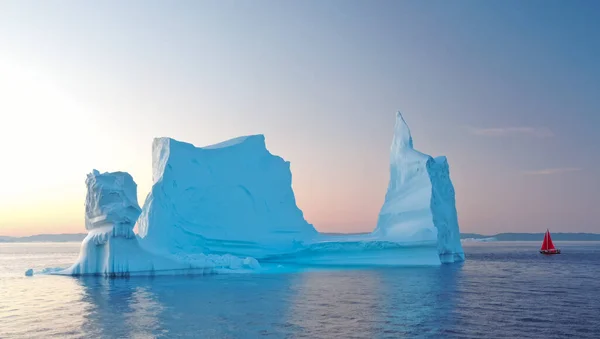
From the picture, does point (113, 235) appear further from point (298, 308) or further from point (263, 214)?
point (263, 214)

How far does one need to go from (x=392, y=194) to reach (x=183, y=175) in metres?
12.8

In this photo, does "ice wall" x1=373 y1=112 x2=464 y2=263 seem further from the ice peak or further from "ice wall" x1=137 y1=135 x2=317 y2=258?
"ice wall" x1=137 y1=135 x2=317 y2=258

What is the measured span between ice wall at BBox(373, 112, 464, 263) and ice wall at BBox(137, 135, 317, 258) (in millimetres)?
5540

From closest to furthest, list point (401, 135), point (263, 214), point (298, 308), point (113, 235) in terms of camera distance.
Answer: point (298, 308) < point (113, 235) < point (263, 214) < point (401, 135)

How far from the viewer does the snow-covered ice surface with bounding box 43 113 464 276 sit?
28188mm

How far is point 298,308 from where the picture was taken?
13.6 m

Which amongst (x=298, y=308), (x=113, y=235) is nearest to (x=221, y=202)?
(x=113, y=235)

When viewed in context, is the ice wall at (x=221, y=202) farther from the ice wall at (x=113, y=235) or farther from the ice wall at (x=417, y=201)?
the ice wall at (x=417, y=201)

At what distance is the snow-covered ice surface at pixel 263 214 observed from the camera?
92.5 feet

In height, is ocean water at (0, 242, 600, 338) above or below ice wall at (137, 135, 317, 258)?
below

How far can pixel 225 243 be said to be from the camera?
29.2m

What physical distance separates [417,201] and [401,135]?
17.9 ft

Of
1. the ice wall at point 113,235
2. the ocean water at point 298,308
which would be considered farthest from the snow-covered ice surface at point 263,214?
the ocean water at point 298,308

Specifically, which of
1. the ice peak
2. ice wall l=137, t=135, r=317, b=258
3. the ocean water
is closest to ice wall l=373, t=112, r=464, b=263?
the ice peak
